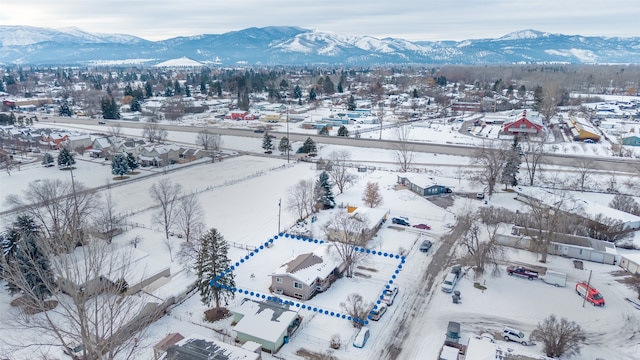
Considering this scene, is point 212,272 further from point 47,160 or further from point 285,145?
point 47,160

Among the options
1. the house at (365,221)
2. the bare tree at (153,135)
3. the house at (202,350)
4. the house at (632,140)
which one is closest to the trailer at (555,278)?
the house at (365,221)

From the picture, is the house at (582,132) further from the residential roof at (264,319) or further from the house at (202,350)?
the house at (202,350)

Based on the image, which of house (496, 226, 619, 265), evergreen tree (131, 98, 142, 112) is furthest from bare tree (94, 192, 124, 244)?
evergreen tree (131, 98, 142, 112)

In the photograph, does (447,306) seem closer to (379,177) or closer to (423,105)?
(379,177)

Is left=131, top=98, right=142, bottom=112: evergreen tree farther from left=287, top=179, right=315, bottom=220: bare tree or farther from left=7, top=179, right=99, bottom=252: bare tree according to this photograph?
left=287, top=179, right=315, bottom=220: bare tree

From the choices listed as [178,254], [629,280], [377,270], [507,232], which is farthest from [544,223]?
[178,254]

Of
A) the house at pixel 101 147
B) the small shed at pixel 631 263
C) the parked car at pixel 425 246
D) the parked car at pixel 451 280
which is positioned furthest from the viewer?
the house at pixel 101 147
